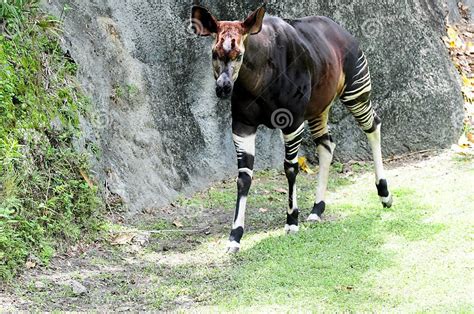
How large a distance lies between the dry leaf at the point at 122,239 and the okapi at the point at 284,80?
0.85 m

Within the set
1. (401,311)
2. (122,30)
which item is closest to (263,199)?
(122,30)

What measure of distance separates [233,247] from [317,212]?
1.24 meters

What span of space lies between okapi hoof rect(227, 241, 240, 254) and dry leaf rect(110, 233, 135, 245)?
84 centimetres

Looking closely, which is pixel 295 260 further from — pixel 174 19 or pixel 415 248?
pixel 174 19

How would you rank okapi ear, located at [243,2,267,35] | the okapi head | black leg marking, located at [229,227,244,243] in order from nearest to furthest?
the okapi head, okapi ear, located at [243,2,267,35], black leg marking, located at [229,227,244,243]

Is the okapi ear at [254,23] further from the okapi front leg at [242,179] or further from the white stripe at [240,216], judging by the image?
the white stripe at [240,216]

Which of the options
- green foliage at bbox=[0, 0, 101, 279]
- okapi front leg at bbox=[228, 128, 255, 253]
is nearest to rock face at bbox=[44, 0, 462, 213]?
green foliage at bbox=[0, 0, 101, 279]

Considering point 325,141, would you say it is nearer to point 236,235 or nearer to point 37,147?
point 236,235

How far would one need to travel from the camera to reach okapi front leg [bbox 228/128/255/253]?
6.09 m

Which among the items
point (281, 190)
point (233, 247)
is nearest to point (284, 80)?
point (233, 247)

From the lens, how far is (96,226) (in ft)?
20.3

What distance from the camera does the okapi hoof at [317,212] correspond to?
22.5 feet

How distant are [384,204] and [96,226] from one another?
8.85 ft

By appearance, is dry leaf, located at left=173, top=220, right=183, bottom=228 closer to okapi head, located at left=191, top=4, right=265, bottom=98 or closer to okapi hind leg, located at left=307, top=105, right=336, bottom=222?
okapi hind leg, located at left=307, top=105, right=336, bottom=222
